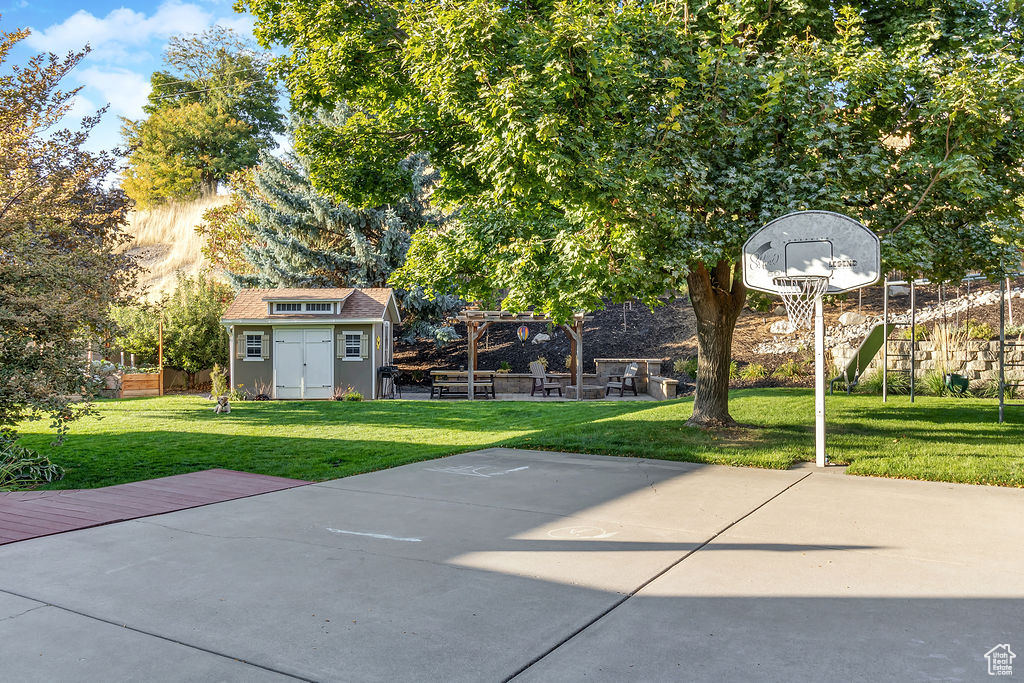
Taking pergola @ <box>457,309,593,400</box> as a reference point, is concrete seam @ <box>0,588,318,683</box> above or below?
below

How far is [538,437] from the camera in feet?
36.0

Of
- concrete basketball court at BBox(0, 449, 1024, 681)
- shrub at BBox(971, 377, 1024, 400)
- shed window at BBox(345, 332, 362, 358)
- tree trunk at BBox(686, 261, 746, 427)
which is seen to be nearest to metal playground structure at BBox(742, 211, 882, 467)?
tree trunk at BBox(686, 261, 746, 427)

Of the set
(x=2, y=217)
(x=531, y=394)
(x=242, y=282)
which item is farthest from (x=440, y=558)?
(x=242, y=282)

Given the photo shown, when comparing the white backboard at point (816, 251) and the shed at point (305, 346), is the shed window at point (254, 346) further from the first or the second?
the white backboard at point (816, 251)

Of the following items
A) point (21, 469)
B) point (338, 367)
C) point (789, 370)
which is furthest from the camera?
point (338, 367)

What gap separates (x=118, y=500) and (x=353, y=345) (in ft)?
47.5

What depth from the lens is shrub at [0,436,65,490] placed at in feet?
24.6

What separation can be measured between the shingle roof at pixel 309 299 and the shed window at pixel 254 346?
65 centimetres

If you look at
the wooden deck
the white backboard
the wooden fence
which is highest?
the white backboard

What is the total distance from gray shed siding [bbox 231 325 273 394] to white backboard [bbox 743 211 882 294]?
51.5 ft

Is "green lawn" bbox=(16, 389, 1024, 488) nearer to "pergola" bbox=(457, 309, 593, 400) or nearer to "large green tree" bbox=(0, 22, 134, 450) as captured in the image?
"large green tree" bbox=(0, 22, 134, 450)

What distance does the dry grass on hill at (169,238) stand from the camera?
43594mm

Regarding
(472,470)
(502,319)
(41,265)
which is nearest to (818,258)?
(472,470)

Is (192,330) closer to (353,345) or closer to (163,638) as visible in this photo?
(353,345)
